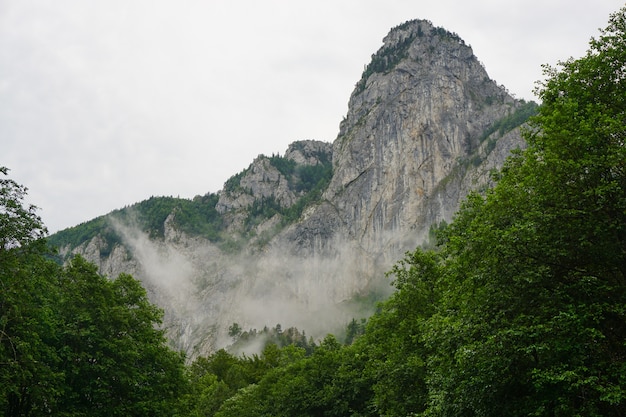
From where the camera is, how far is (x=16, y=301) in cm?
1931

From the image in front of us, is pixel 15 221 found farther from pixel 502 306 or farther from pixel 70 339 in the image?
pixel 502 306

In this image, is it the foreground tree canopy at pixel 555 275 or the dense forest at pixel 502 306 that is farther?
the dense forest at pixel 502 306

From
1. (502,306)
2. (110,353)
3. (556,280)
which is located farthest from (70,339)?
(556,280)

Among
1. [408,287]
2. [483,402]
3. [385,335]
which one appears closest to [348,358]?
[385,335]

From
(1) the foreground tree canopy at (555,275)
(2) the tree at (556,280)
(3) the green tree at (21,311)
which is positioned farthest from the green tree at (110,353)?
(2) the tree at (556,280)

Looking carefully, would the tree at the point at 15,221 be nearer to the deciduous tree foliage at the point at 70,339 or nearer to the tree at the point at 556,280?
the deciduous tree foliage at the point at 70,339

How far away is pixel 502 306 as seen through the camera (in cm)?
1678

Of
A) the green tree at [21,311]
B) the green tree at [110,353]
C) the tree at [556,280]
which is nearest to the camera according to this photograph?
the tree at [556,280]

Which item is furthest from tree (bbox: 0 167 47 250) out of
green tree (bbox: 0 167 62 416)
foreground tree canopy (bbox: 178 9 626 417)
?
foreground tree canopy (bbox: 178 9 626 417)

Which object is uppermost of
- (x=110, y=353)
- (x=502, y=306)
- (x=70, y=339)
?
(x=70, y=339)

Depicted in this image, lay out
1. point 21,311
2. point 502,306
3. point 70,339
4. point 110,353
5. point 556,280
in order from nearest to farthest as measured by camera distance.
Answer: point 556,280, point 502,306, point 21,311, point 70,339, point 110,353

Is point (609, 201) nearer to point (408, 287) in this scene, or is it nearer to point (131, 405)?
point (408, 287)

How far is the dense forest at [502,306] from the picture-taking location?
14695 mm

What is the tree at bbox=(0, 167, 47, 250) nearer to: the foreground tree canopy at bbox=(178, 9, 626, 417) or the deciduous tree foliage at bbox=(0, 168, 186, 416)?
the deciduous tree foliage at bbox=(0, 168, 186, 416)
